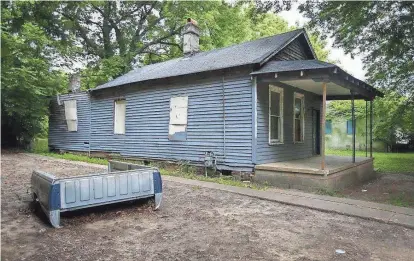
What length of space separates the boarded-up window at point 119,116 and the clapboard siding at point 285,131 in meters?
6.49

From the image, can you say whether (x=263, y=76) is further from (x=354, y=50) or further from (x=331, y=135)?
(x=331, y=135)

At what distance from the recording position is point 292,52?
36.1ft

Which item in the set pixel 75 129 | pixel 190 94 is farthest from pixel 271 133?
pixel 75 129

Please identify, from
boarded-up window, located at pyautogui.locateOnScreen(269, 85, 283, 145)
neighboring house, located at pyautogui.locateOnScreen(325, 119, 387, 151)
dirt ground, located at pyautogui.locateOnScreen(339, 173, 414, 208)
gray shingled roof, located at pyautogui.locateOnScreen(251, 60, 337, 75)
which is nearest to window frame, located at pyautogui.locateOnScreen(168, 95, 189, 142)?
boarded-up window, located at pyautogui.locateOnScreen(269, 85, 283, 145)

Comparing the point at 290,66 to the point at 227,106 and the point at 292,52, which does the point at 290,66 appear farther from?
the point at 292,52

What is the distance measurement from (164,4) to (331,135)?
664 inches

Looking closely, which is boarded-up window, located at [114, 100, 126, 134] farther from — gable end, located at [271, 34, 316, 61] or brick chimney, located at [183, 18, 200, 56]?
gable end, located at [271, 34, 316, 61]

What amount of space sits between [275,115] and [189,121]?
113 inches

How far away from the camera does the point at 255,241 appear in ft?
13.7

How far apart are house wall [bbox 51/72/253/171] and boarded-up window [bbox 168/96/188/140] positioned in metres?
0.18

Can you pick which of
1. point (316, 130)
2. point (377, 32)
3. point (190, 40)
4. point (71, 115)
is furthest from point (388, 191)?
point (71, 115)

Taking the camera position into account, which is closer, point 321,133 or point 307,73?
point 307,73

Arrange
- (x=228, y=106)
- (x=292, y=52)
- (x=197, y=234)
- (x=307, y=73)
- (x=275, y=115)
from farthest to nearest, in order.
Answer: (x=292, y=52) → (x=275, y=115) → (x=228, y=106) → (x=307, y=73) → (x=197, y=234)

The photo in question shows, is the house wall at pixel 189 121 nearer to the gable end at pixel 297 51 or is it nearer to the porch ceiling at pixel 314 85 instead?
the porch ceiling at pixel 314 85
